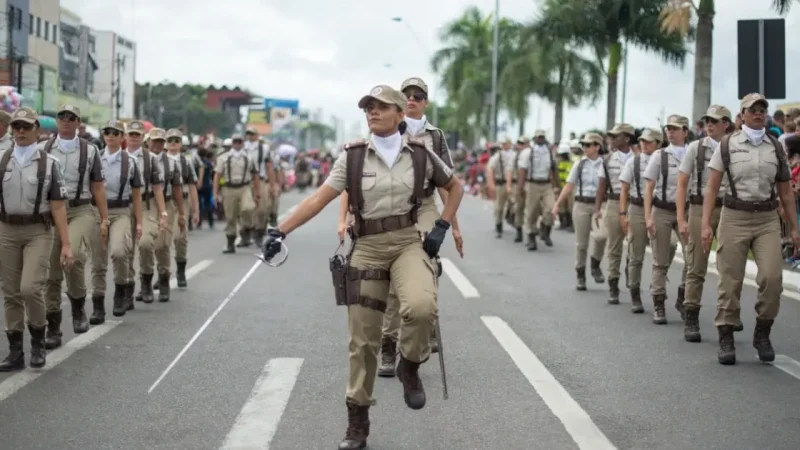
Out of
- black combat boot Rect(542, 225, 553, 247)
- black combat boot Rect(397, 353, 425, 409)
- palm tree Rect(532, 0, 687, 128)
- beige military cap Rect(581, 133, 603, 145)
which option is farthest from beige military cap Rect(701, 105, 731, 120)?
palm tree Rect(532, 0, 687, 128)

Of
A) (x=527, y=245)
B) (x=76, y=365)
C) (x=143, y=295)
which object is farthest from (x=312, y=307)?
(x=527, y=245)

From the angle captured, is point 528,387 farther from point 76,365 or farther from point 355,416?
point 76,365

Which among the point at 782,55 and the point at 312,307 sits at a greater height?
the point at 782,55

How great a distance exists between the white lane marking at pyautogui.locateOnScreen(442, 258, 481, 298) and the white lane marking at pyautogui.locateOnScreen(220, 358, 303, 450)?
17.5ft

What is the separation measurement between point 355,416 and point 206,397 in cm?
176

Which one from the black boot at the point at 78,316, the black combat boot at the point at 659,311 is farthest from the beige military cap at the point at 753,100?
the black boot at the point at 78,316

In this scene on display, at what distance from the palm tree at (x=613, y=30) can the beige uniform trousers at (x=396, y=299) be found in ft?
107

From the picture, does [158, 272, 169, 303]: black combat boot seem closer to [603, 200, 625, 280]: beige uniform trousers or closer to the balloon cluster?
[603, 200, 625, 280]: beige uniform trousers

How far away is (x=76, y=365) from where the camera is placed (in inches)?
379

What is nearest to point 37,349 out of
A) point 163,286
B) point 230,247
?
point 163,286

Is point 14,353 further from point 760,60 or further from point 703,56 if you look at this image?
point 703,56

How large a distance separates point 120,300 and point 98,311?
72 cm

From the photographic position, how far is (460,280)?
1662 centimetres

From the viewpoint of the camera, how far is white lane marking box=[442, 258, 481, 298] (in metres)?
15.0
